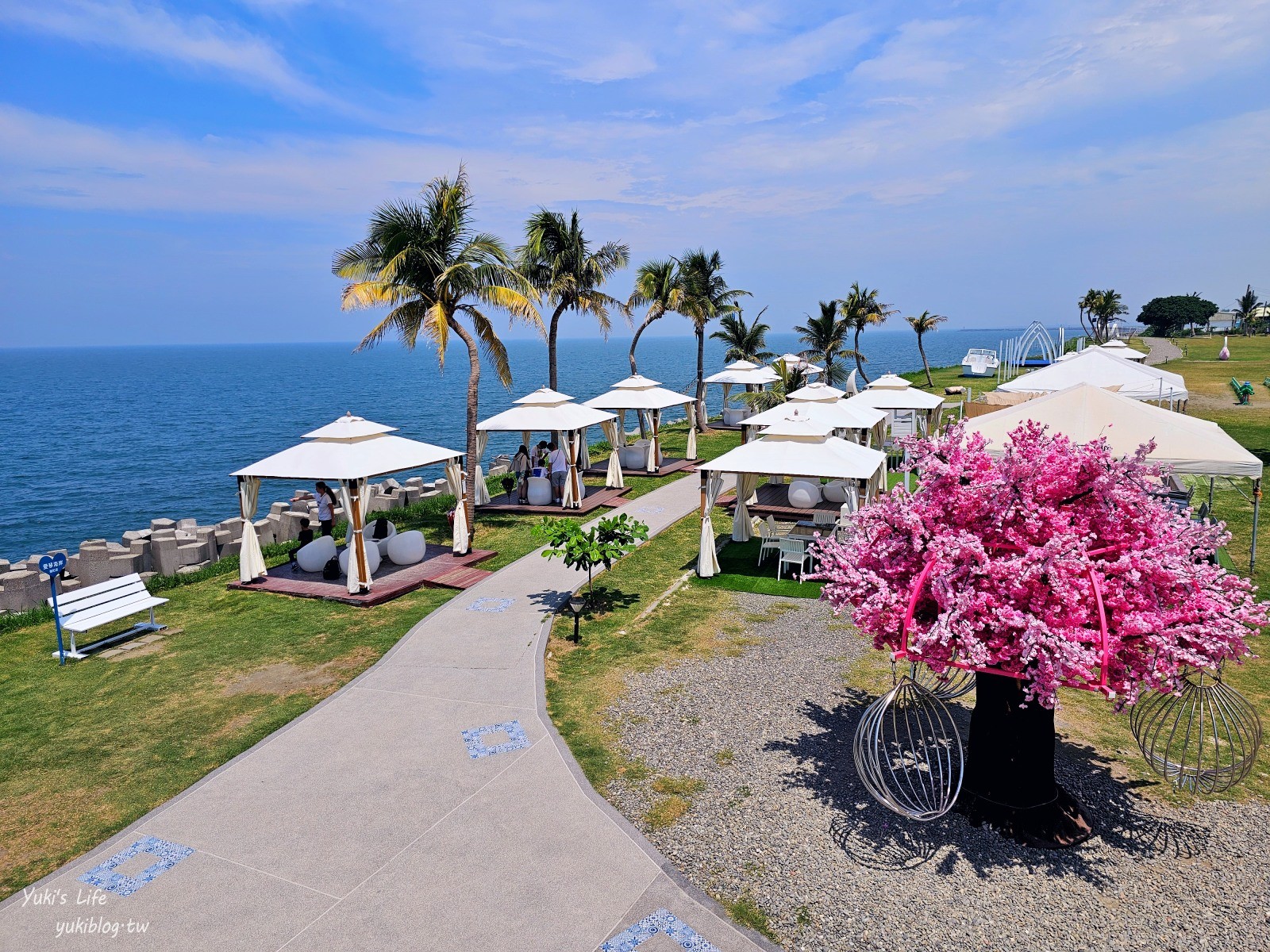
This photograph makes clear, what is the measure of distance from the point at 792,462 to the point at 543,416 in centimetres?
823

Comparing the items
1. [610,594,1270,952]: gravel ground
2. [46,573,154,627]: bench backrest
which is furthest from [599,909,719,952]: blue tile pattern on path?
[46,573,154,627]: bench backrest

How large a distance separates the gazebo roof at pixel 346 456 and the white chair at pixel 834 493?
29.1 ft

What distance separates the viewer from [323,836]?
6453mm

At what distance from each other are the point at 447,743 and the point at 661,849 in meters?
2.85

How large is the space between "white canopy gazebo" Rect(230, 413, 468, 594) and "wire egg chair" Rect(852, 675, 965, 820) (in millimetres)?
8937

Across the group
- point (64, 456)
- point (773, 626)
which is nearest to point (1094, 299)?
point (773, 626)

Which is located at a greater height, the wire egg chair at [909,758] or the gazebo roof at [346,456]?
the gazebo roof at [346,456]

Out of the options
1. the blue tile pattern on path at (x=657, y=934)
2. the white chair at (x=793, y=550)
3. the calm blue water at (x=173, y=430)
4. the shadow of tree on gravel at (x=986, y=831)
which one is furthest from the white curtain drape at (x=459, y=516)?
the calm blue water at (x=173, y=430)

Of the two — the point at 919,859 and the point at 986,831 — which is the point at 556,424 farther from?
the point at 919,859

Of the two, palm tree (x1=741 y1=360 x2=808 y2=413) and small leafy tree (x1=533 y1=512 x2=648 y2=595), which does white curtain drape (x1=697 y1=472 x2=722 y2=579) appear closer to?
small leafy tree (x1=533 y1=512 x2=648 y2=595)

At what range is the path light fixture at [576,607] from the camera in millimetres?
11125

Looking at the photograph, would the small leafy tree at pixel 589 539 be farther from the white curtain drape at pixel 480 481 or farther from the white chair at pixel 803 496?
the white curtain drape at pixel 480 481

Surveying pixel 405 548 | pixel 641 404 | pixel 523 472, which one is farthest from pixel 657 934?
pixel 641 404

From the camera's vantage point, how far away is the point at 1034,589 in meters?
5.55
